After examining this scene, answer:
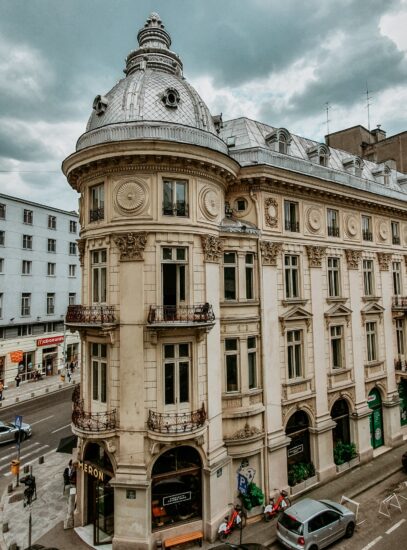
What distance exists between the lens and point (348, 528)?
17.2 metres

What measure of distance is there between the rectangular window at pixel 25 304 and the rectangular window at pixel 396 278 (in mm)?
42161

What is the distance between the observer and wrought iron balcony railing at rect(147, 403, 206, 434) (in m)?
15.9

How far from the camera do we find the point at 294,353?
71.9ft

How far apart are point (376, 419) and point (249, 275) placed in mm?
15685

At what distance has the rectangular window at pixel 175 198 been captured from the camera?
17.4 metres

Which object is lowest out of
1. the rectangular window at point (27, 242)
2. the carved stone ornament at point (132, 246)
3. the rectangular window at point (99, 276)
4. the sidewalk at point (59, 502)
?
the sidewalk at point (59, 502)

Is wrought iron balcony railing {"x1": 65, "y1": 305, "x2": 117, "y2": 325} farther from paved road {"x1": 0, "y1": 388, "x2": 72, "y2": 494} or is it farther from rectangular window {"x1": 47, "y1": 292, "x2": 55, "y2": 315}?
rectangular window {"x1": 47, "y1": 292, "x2": 55, "y2": 315}

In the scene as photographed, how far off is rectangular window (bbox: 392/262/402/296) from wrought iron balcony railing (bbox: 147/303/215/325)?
1962 cm

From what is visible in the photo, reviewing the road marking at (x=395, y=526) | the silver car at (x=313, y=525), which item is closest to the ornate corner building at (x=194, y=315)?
the silver car at (x=313, y=525)

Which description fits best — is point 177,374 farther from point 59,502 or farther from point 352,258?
point 352,258

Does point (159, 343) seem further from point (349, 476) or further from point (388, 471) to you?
point (388, 471)

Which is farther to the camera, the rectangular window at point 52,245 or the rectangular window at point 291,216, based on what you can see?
the rectangular window at point 52,245

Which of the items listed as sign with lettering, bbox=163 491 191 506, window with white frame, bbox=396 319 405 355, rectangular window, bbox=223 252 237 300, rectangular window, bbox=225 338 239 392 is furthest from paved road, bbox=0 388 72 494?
window with white frame, bbox=396 319 405 355

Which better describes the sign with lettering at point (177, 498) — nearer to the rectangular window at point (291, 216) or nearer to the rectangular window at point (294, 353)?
the rectangular window at point (294, 353)
